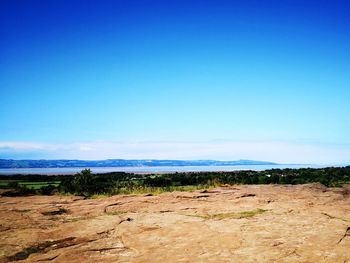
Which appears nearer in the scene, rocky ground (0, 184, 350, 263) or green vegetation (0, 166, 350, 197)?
rocky ground (0, 184, 350, 263)

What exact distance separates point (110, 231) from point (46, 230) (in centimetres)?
190

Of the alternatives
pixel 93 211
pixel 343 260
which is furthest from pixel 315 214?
pixel 93 211

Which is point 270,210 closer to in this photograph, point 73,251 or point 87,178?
point 73,251

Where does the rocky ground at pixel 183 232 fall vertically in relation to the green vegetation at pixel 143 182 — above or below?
above

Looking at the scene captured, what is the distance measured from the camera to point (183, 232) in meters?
7.69

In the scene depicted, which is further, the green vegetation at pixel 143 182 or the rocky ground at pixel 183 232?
the green vegetation at pixel 143 182

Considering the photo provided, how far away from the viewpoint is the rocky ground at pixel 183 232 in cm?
602

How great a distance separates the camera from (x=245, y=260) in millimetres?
5531

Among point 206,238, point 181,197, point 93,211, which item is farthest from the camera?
point 181,197

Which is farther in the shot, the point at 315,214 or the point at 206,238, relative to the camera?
the point at 315,214

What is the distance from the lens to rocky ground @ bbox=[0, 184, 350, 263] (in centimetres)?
602

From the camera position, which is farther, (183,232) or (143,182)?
(143,182)

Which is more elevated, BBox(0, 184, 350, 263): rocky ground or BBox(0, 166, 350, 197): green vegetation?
BBox(0, 184, 350, 263): rocky ground

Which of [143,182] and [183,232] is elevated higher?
[183,232]
